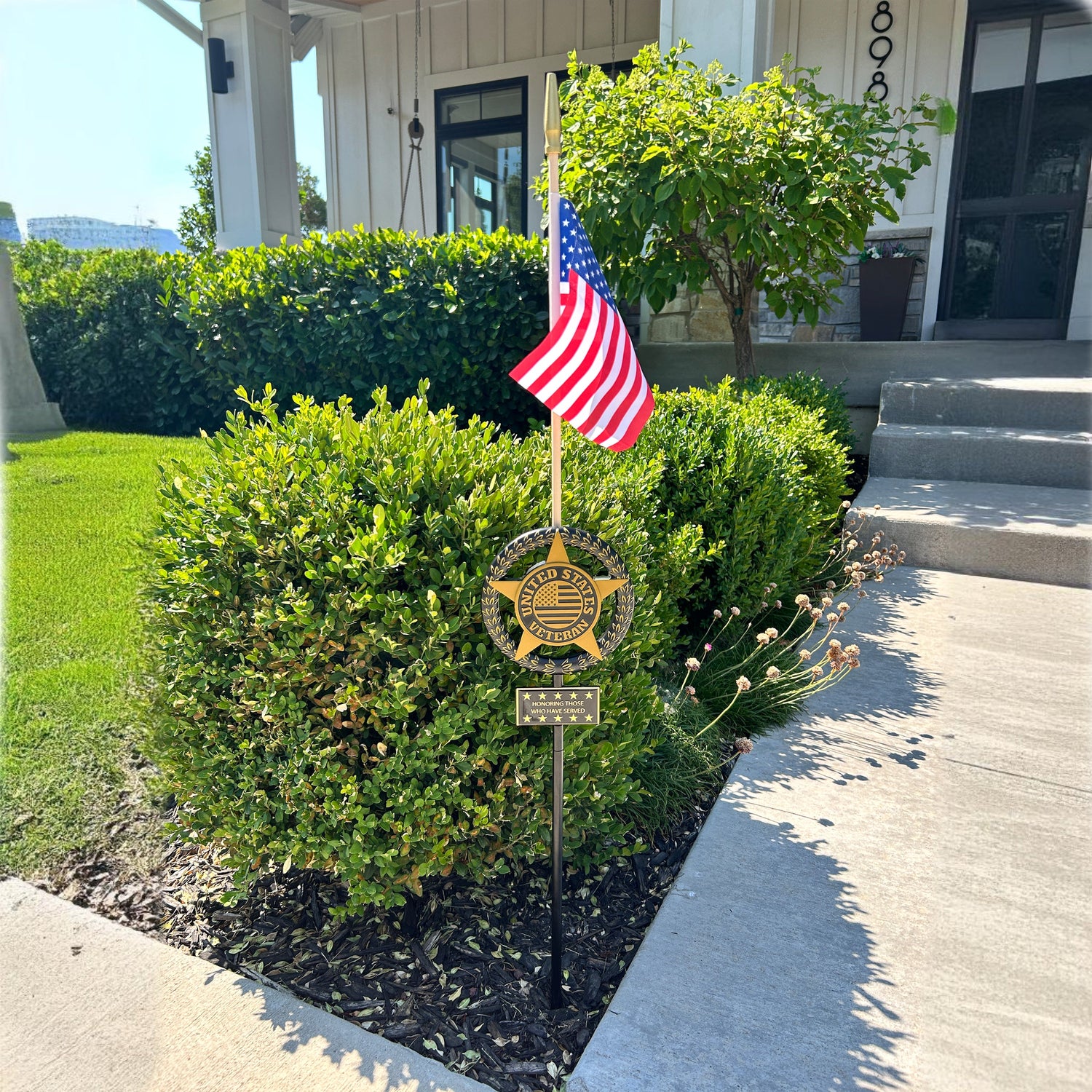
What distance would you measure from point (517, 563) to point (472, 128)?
1002 cm

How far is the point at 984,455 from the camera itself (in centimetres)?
550

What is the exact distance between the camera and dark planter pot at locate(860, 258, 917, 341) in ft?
25.1

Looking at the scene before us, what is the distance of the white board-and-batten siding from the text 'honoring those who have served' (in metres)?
9.11

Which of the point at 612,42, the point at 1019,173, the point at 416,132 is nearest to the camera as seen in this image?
the point at 1019,173

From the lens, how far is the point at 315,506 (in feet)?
6.48

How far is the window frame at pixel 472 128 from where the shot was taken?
992 centimetres

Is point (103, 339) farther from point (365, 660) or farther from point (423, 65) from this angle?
point (365, 660)

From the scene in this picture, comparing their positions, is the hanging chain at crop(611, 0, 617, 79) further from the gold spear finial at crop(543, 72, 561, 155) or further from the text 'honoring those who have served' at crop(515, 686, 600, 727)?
the text 'honoring those who have served' at crop(515, 686, 600, 727)

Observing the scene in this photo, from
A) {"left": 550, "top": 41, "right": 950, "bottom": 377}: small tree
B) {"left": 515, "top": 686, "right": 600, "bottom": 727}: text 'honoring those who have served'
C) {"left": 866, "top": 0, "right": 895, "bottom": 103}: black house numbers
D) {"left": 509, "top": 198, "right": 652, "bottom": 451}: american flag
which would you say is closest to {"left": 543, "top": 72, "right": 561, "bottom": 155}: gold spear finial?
{"left": 509, "top": 198, "right": 652, "bottom": 451}: american flag

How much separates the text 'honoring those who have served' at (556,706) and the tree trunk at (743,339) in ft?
15.3

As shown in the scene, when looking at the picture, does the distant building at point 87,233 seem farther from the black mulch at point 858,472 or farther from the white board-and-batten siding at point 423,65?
the black mulch at point 858,472

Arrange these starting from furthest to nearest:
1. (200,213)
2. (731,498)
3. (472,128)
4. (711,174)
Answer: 1. (200,213)
2. (472,128)
3. (711,174)
4. (731,498)

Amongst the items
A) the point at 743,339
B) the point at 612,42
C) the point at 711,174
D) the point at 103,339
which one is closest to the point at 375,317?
the point at 711,174

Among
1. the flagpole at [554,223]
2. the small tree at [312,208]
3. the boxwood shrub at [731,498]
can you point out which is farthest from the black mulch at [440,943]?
the small tree at [312,208]
